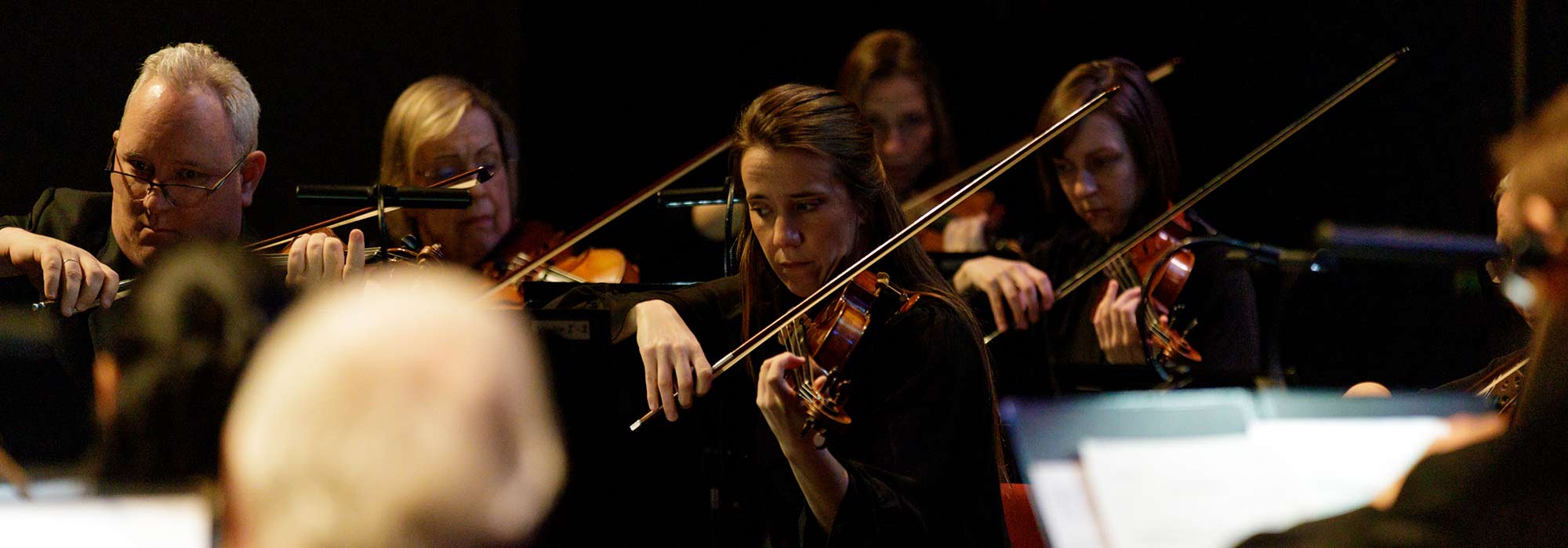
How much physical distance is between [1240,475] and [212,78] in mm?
1714

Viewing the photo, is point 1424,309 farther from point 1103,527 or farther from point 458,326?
point 458,326

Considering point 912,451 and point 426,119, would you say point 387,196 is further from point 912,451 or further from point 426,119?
point 912,451

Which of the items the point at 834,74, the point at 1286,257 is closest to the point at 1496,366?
the point at 1286,257

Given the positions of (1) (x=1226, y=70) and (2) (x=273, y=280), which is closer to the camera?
(2) (x=273, y=280)

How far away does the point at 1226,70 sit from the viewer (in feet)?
12.0

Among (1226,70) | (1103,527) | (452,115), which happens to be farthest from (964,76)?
(1103,527)

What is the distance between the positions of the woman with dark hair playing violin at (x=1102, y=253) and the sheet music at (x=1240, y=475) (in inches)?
47.2

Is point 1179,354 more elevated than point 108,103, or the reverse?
point 108,103

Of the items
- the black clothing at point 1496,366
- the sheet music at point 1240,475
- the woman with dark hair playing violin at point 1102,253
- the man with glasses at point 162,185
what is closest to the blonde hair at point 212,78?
the man with glasses at point 162,185

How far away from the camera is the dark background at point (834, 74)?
3168mm

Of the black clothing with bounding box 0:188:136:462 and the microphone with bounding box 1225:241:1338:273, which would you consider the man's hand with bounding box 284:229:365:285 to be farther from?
the microphone with bounding box 1225:241:1338:273

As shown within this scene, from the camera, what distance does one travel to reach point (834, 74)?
158 inches

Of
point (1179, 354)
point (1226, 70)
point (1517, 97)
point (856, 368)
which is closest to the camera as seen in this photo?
point (856, 368)

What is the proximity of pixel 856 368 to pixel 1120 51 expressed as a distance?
6.78 feet
